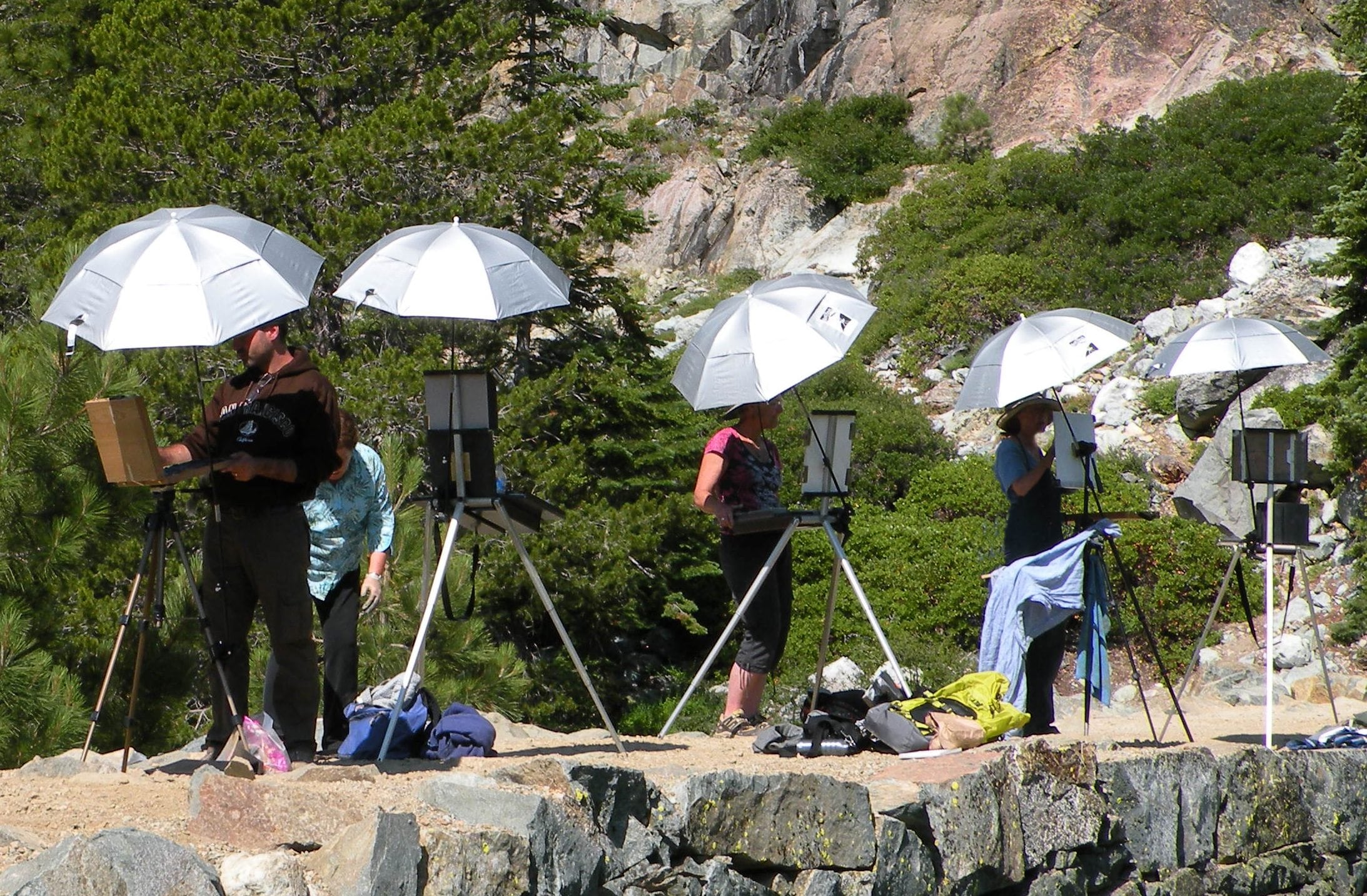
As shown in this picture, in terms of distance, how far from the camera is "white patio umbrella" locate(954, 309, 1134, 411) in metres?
5.72

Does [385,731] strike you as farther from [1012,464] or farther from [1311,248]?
[1311,248]

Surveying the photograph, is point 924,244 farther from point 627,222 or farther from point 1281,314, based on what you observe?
point 627,222

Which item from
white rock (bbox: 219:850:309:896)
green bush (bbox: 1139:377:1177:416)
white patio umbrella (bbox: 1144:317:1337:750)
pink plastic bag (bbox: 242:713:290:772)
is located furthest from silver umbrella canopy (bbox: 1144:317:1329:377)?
green bush (bbox: 1139:377:1177:416)

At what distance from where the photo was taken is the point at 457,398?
4805 millimetres

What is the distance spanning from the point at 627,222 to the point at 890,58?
1991 centimetres

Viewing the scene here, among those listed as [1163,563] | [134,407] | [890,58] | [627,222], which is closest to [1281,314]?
[1163,563]

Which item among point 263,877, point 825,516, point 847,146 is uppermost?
point 847,146

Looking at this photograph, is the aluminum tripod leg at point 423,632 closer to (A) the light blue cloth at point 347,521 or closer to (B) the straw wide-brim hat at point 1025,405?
(A) the light blue cloth at point 347,521

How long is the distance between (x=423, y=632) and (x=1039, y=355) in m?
2.82

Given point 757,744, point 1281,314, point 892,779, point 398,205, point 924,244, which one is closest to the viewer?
point 892,779

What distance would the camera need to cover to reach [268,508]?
4.26 metres

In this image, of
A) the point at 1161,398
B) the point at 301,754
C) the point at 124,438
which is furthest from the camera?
the point at 1161,398

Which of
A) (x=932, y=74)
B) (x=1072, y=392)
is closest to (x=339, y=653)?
(x=1072, y=392)

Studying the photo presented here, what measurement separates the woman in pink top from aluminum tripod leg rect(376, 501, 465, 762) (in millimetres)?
1106
